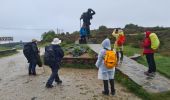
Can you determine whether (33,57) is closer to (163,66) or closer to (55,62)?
(55,62)

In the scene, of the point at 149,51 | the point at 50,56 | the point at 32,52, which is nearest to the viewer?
Result: the point at 50,56

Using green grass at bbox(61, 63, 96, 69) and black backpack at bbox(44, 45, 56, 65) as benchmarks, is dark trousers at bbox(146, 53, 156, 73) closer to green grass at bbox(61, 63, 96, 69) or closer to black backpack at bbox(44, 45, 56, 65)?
black backpack at bbox(44, 45, 56, 65)

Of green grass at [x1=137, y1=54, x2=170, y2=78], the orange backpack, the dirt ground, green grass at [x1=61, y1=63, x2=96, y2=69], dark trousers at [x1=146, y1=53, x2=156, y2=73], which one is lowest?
the dirt ground

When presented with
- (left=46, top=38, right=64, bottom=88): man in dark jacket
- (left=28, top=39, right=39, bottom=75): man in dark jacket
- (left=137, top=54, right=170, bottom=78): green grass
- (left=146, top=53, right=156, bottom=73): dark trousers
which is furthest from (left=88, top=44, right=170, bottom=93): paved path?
(left=28, top=39, right=39, bottom=75): man in dark jacket

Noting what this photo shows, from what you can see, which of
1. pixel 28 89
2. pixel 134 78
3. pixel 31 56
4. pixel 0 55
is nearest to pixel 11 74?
pixel 31 56

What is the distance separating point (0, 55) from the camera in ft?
122

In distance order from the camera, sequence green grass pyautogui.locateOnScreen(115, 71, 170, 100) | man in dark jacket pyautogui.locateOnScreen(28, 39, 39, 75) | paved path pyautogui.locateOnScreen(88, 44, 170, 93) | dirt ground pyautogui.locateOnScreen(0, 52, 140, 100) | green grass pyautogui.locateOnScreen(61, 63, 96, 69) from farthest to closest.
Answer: green grass pyautogui.locateOnScreen(61, 63, 96, 69)
man in dark jacket pyautogui.locateOnScreen(28, 39, 39, 75)
paved path pyautogui.locateOnScreen(88, 44, 170, 93)
dirt ground pyautogui.locateOnScreen(0, 52, 140, 100)
green grass pyautogui.locateOnScreen(115, 71, 170, 100)

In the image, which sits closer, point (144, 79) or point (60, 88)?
point (60, 88)

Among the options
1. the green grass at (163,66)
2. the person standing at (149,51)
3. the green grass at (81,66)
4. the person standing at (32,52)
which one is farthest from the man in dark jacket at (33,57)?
the green grass at (163,66)

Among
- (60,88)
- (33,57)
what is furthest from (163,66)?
(60,88)

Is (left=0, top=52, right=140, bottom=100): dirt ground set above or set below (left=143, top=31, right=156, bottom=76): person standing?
below

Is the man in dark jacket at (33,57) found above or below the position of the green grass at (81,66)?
above

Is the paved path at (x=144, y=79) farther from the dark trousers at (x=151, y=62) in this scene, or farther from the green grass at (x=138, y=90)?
the dark trousers at (x=151, y=62)

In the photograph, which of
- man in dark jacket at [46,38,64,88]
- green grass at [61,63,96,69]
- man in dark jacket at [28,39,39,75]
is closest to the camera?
man in dark jacket at [46,38,64,88]
